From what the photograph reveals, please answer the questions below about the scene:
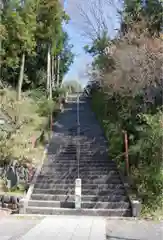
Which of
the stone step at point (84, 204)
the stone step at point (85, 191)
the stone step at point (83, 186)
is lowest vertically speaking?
the stone step at point (84, 204)

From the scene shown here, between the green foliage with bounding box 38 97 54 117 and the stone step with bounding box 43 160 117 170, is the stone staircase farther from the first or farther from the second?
the green foliage with bounding box 38 97 54 117

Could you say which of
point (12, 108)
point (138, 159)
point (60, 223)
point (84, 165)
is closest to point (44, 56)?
point (12, 108)

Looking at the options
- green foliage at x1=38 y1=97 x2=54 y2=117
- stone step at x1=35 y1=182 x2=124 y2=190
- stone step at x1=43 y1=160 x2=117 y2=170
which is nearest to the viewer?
stone step at x1=35 y1=182 x2=124 y2=190

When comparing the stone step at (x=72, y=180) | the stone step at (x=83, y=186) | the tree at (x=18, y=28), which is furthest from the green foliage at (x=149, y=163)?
the tree at (x=18, y=28)

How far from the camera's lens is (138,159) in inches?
453

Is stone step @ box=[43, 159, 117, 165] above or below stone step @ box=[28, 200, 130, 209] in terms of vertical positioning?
above

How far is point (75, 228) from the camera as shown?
8.27 m

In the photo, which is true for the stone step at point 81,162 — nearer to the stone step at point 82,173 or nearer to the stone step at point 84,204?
the stone step at point 82,173

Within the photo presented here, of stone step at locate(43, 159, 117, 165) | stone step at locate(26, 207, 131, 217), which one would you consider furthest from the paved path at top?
stone step at locate(43, 159, 117, 165)

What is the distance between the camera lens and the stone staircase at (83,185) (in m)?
10.2

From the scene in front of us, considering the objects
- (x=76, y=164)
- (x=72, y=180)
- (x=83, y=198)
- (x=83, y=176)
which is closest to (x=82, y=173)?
(x=83, y=176)

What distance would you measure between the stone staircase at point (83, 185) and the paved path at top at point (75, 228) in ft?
2.15

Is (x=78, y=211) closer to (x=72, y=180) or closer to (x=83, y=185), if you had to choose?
(x=83, y=185)

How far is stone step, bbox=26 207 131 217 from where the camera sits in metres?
10.0
